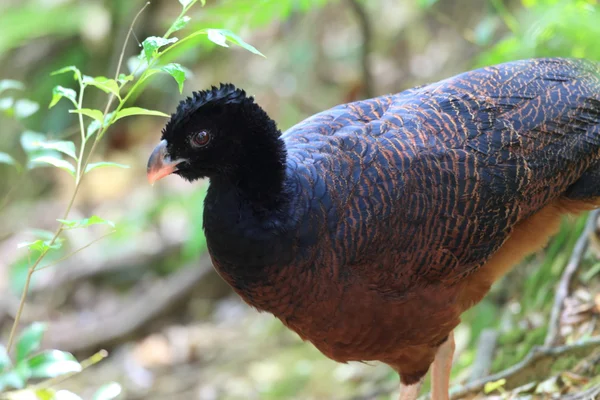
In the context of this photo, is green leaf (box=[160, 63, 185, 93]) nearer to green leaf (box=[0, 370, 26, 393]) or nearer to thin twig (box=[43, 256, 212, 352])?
green leaf (box=[0, 370, 26, 393])

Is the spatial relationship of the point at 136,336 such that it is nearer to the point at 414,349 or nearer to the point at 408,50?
the point at 414,349

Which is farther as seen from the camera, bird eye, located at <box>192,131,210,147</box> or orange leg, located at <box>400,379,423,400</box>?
orange leg, located at <box>400,379,423,400</box>

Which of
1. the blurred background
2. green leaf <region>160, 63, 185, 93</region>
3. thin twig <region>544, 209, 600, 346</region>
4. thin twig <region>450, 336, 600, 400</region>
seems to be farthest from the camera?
the blurred background

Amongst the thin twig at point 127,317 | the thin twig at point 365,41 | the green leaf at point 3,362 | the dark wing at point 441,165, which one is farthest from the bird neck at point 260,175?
the thin twig at point 127,317

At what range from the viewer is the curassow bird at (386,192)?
3326 millimetres

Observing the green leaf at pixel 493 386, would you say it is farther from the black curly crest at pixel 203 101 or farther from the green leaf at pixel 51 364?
the green leaf at pixel 51 364

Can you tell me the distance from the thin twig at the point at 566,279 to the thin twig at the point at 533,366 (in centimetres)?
15

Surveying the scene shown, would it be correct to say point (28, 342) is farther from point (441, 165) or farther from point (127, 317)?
point (127, 317)

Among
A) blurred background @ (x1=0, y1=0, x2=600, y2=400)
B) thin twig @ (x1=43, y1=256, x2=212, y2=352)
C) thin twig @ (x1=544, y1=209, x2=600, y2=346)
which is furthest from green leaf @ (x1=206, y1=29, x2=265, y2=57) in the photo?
thin twig @ (x1=43, y1=256, x2=212, y2=352)

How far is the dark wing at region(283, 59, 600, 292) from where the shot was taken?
3451 mm

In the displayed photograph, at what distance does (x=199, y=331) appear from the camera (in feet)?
26.8

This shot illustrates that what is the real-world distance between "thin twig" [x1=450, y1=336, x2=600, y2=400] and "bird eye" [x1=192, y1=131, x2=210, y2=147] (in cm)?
244

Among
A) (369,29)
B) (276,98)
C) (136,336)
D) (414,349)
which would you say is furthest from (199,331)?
(414,349)

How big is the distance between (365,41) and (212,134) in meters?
4.39
